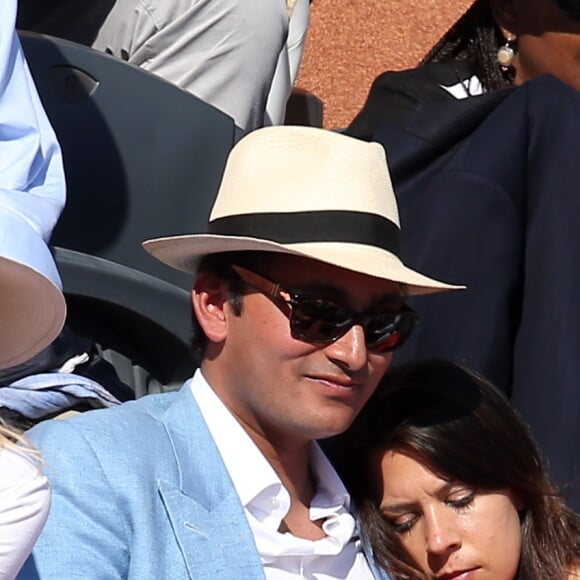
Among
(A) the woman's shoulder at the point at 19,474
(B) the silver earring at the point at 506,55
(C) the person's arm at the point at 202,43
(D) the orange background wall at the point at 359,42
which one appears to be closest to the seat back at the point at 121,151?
(C) the person's arm at the point at 202,43

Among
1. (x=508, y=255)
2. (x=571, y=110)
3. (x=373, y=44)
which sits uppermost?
(x=571, y=110)

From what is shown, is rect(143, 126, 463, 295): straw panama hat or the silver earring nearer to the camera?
rect(143, 126, 463, 295): straw panama hat

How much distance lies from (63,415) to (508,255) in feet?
2.83

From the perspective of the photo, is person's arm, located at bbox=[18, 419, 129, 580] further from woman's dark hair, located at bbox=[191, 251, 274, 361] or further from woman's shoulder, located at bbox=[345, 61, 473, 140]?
woman's shoulder, located at bbox=[345, 61, 473, 140]

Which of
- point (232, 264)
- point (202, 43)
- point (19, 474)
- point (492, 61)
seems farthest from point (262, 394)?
point (202, 43)

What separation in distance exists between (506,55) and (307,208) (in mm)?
1150

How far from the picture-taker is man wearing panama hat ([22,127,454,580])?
7.06ft

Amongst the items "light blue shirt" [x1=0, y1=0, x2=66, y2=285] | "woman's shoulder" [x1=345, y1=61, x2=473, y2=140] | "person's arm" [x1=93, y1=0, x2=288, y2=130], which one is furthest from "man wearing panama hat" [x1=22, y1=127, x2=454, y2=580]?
"person's arm" [x1=93, y1=0, x2=288, y2=130]

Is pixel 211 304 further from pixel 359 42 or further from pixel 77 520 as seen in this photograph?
pixel 359 42

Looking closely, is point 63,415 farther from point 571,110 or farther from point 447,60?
point 447,60

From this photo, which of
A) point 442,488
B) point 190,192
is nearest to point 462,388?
point 442,488

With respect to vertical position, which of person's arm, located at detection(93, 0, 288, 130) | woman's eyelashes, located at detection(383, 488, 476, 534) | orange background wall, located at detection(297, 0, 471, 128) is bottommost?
orange background wall, located at detection(297, 0, 471, 128)

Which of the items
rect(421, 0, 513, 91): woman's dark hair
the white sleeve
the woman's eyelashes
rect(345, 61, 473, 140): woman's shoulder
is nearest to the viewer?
the white sleeve

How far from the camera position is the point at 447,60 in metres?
3.45
